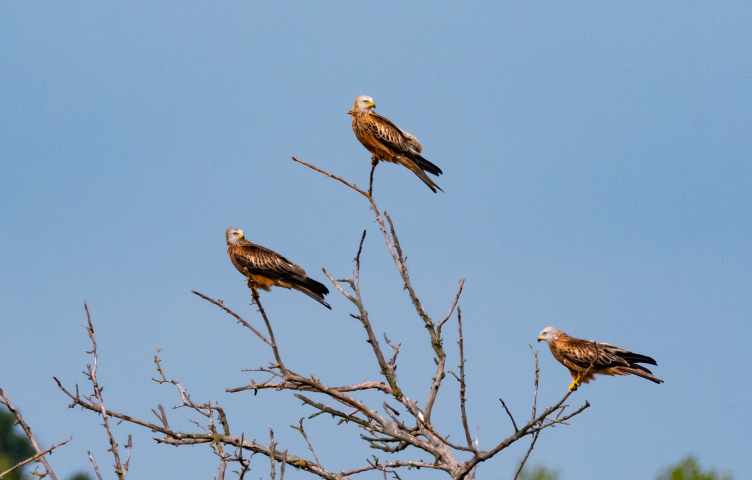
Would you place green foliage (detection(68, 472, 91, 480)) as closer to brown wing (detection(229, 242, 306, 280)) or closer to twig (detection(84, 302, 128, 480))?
brown wing (detection(229, 242, 306, 280))

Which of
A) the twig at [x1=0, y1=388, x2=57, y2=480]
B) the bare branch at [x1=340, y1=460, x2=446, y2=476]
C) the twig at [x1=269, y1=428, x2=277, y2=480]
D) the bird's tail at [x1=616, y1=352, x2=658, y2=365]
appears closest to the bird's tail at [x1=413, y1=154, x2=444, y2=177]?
the bird's tail at [x1=616, y1=352, x2=658, y2=365]

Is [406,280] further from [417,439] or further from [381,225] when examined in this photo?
[417,439]

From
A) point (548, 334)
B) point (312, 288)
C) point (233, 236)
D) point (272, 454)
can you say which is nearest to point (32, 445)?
point (272, 454)

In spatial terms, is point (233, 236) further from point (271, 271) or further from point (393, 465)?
point (393, 465)

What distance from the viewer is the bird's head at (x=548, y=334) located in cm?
1012

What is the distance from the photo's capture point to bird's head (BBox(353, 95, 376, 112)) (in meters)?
10.7

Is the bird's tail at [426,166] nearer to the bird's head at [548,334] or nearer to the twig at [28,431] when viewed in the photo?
the bird's head at [548,334]

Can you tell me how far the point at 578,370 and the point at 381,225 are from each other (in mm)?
3342

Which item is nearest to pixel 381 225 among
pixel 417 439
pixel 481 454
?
pixel 417 439

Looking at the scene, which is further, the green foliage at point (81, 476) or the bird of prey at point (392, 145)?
the green foliage at point (81, 476)

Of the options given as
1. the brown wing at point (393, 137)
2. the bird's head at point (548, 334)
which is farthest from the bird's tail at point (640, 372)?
the brown wing at point (393, 137)

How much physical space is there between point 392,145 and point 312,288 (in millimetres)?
2360

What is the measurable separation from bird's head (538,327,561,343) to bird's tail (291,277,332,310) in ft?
11.1

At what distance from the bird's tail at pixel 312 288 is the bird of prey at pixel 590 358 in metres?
2.93
